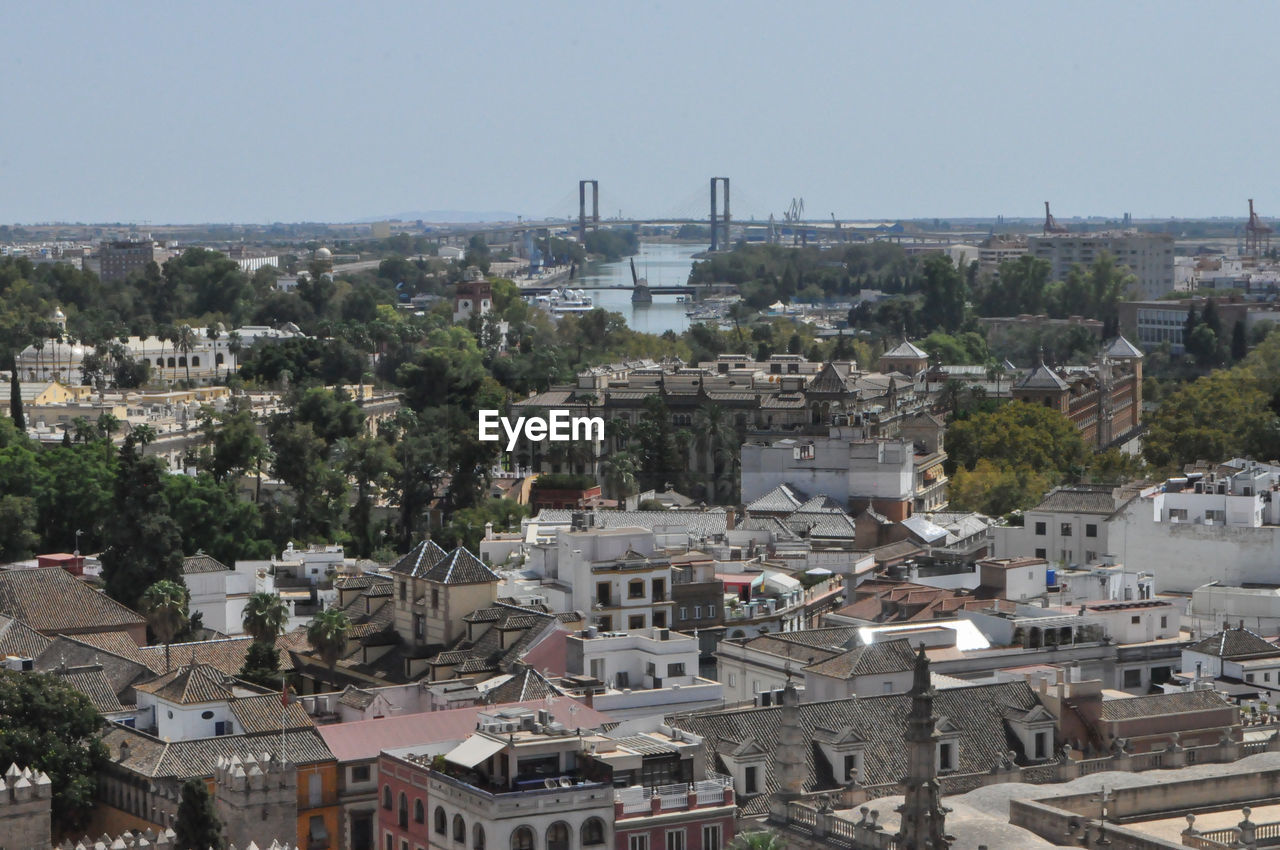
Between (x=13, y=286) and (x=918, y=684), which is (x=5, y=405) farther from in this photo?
(x=918, y=684)

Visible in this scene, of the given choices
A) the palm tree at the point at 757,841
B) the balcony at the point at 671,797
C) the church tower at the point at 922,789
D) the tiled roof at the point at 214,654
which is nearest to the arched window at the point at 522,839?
the balcony at the point at 671,797

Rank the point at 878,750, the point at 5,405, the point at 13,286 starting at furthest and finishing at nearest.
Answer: the point at 13,286 → the point at 5,405 → the point at 878,750

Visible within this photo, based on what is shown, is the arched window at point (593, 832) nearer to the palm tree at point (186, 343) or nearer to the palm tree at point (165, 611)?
the palm tree at point (165, 611)

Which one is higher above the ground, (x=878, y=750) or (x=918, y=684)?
(x=918, y=684)

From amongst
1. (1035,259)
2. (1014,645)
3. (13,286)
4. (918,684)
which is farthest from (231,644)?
(1035,259)

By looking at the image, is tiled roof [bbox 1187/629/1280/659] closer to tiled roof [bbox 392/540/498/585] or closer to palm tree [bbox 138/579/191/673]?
tiled roof [bbox 392/540/498/585]

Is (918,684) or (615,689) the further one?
(615,689)
